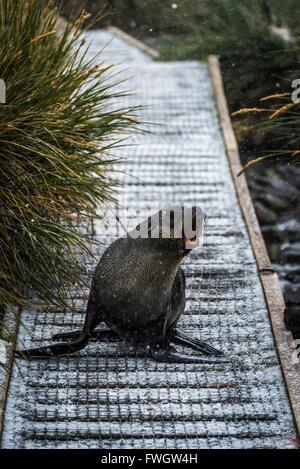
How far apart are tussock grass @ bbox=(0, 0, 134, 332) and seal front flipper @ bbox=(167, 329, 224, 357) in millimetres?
512

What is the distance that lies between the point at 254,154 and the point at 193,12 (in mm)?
2457

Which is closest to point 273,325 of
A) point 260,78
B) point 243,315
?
point 243,315

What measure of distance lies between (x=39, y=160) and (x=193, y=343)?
1.11 meters

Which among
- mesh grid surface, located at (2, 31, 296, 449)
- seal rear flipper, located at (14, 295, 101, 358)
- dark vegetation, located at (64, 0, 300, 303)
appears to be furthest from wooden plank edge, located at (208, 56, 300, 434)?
seal rear flipper, located at (14, 295, 101, 358)

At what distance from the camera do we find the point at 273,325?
9.63 feet

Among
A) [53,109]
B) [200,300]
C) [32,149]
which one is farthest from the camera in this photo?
[200,300]

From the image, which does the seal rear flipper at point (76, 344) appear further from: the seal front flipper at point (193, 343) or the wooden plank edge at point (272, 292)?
the wooden plank edge at point (272, 292)

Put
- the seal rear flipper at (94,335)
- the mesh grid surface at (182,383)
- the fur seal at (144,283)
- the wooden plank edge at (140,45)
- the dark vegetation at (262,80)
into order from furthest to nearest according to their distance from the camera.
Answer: the wooden plank edge at (140,45)
the dark vegetation at (262,80)
the seal rear flipper at (94,335)
the fur seal at (144,283)
the mesh grid surface at (182,383)

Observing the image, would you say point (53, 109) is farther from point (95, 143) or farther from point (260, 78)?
point (260, 78)

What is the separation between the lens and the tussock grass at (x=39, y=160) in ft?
9.07

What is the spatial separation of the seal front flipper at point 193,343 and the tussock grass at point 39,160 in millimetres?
512

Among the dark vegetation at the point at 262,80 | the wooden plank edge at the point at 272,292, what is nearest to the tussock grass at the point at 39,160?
the wooden plank edge at the point at 272,292
